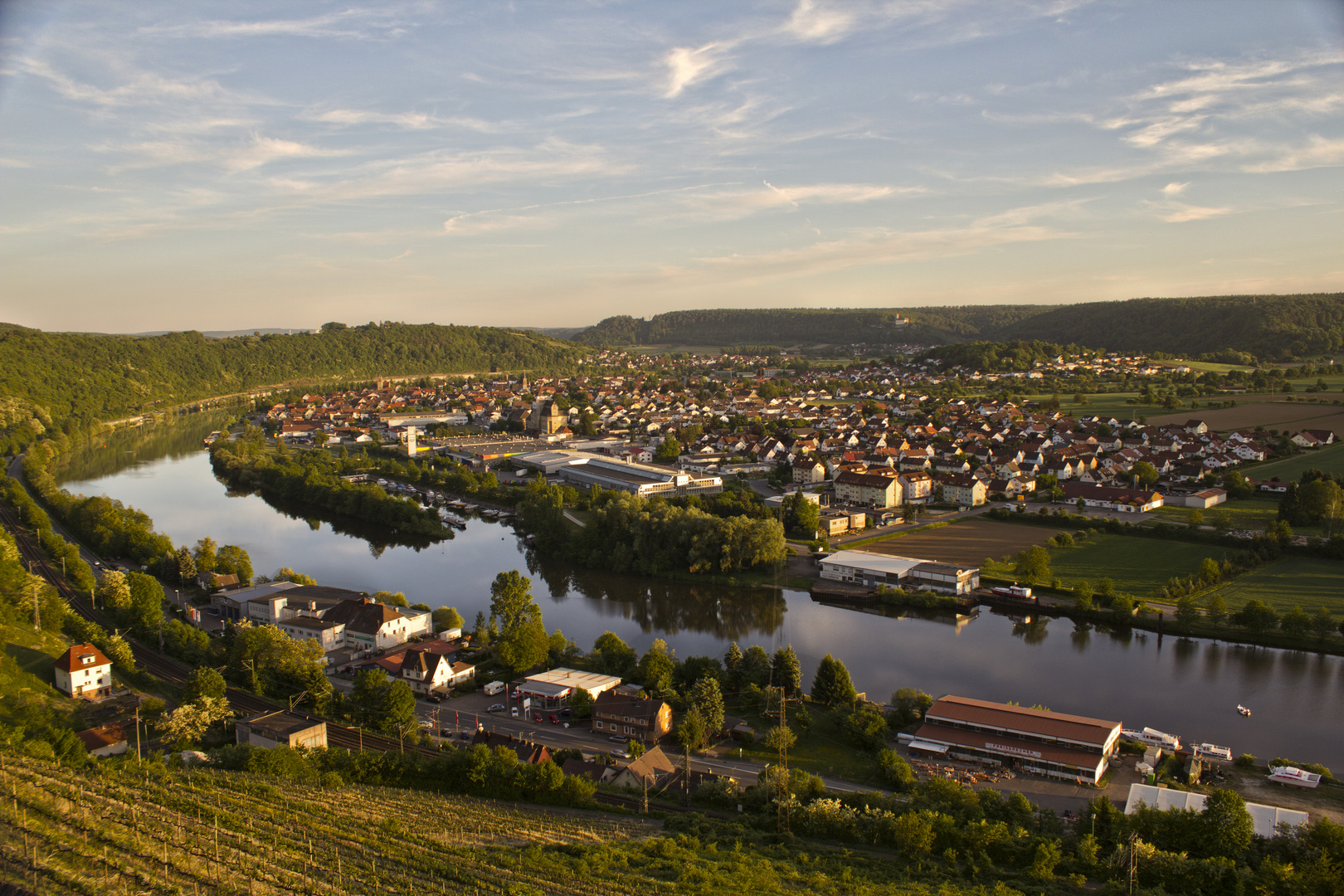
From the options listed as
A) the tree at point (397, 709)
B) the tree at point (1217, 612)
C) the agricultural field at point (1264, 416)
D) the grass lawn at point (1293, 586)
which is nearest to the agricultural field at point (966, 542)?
the grass lawn at point (1293, 586)

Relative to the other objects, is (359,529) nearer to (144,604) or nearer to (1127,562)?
(144,604)

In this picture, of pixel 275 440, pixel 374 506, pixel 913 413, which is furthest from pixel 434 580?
pixel 913 413

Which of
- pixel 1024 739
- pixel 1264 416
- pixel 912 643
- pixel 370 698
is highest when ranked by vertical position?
pixel 1264 416

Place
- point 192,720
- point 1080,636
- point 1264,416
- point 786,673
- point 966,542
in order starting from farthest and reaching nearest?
1. point 1264,416
2. point 966,542
3. point 1080,636
4. point 786,673
5. point 192,720

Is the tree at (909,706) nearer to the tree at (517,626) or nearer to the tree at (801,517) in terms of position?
the tree at (517,626)

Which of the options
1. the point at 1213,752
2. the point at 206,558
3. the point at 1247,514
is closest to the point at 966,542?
the point at 1247,514

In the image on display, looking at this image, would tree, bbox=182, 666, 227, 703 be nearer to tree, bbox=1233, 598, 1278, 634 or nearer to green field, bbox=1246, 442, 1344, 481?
tree, bbox=1233, 598, 1278, 634
